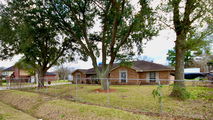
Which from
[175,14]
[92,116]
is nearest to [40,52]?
[92,116]

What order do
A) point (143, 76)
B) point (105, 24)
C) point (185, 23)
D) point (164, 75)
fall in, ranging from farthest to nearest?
point (143, 76), point (164, 75), point (105, 24), point (185, 23)

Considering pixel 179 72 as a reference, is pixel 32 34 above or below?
above

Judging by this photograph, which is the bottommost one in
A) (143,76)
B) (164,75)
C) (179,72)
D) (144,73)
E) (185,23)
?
(143,76)

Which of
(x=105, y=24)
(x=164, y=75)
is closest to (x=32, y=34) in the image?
(x=105, y=24)

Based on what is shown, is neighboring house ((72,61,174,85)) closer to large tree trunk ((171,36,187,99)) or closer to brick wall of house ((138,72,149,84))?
brick wall of house ((138,72,149,84))

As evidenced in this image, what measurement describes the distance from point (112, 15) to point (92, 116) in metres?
9.72

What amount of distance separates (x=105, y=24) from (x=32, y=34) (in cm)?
829

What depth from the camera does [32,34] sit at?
14.1 metres

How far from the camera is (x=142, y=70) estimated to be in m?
19.0

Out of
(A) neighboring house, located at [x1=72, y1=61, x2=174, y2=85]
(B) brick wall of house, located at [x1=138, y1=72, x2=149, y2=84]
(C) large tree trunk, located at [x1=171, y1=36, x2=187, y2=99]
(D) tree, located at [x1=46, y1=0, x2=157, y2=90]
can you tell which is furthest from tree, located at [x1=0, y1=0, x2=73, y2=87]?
(C) large tree trunk, located at [x1=171, y1=36, x2=187, y2=99]

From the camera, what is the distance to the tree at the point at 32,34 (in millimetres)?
12758

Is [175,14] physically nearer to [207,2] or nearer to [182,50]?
[207,2]

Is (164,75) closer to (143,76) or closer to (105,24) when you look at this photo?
(143,76)

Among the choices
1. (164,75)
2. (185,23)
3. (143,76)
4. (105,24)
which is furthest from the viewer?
(143,76)
